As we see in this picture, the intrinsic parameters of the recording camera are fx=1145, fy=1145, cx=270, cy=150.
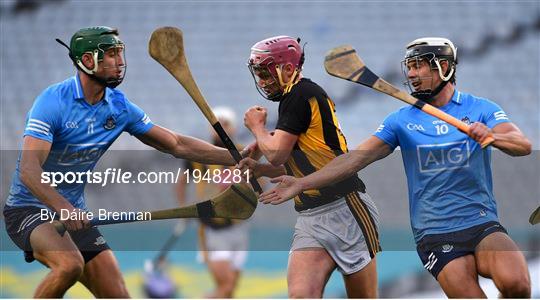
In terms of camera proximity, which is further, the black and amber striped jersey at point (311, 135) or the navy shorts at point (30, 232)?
the navy shorts at point (30, 232)

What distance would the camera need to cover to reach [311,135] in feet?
17.7

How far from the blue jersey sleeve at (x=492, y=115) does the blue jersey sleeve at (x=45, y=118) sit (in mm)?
2019

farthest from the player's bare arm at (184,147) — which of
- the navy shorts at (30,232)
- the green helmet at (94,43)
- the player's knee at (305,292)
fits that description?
the player's knee at (305,292)

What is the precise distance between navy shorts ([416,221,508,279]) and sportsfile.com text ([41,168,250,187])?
103cm

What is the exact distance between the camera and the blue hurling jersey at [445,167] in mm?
5273

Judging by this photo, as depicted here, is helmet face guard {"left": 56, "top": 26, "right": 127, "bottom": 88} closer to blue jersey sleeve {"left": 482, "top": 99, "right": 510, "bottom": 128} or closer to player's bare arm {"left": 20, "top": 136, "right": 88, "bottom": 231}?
player's bare arm {"left": 20, "top": 136, "right": 88, "bottom": 231}

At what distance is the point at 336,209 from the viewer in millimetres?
5469

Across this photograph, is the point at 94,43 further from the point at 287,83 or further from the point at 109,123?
the point at 287,83

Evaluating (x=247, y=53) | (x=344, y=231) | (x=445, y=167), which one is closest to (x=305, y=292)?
(x=344, y=231)

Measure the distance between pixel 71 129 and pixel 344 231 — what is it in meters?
1.40

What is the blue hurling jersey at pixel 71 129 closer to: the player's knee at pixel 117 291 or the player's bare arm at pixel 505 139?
the player's knee at pixel 117 291

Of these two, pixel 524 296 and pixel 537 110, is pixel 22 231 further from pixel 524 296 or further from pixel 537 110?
pixel 537 110

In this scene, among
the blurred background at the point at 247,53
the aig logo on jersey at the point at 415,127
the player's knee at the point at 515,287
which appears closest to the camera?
the player's knee at the point at 515,287

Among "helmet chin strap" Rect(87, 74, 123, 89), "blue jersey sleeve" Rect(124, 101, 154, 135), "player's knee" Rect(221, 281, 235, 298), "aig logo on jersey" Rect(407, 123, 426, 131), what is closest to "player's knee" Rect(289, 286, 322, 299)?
"aig logo on jersey" Rect(407, 123, 426, 131)
